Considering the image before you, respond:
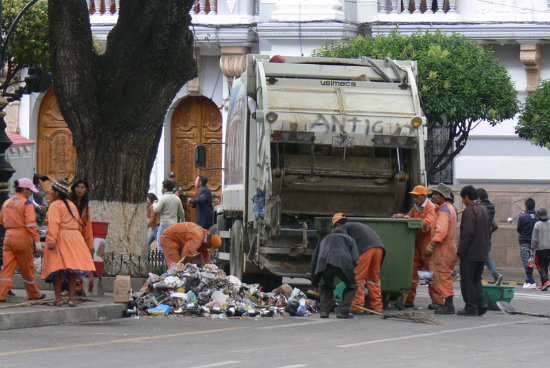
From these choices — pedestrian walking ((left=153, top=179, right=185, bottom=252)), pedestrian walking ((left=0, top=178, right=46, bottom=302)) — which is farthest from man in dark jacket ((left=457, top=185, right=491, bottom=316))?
pedestrian walking ((left=153, top=179, right=185, bottom=252))

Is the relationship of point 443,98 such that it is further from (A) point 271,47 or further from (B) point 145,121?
(B) point 145,121

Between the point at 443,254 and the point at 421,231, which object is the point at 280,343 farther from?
the point at 421,231

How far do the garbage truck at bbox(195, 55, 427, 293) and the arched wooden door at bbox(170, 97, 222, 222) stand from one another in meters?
12.7

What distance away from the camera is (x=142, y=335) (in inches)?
520

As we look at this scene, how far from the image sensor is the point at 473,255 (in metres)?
16.7

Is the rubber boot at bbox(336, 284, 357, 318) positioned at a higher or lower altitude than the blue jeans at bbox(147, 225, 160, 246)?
lower

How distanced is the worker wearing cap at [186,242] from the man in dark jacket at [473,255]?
3.29 meters

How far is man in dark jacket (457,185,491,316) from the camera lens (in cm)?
1655

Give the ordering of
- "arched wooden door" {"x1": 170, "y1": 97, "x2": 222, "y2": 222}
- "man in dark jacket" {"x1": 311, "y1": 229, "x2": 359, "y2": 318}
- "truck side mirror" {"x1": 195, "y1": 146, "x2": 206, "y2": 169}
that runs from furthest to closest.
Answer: "arched wooden door" {"x1": 170, "y1": 97, "x2": 222, "y2": 222}
"truck side mirror" {"x1": 195, "y1": 146, "x2": 206, "y2": 169}
"man in dark jacket" {"x1": 311, "y1": 229, "x2": 359, "y2": 318}

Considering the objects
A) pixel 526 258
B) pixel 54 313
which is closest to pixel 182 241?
pixel 54 313

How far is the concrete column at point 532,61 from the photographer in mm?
27812

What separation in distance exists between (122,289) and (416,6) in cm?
1467

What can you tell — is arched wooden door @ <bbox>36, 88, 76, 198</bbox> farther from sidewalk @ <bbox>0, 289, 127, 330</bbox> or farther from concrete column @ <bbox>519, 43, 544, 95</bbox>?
sidewalk @ <bbox>0, 289, 127, 330</bbox>

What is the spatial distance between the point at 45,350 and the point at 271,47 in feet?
59.0
